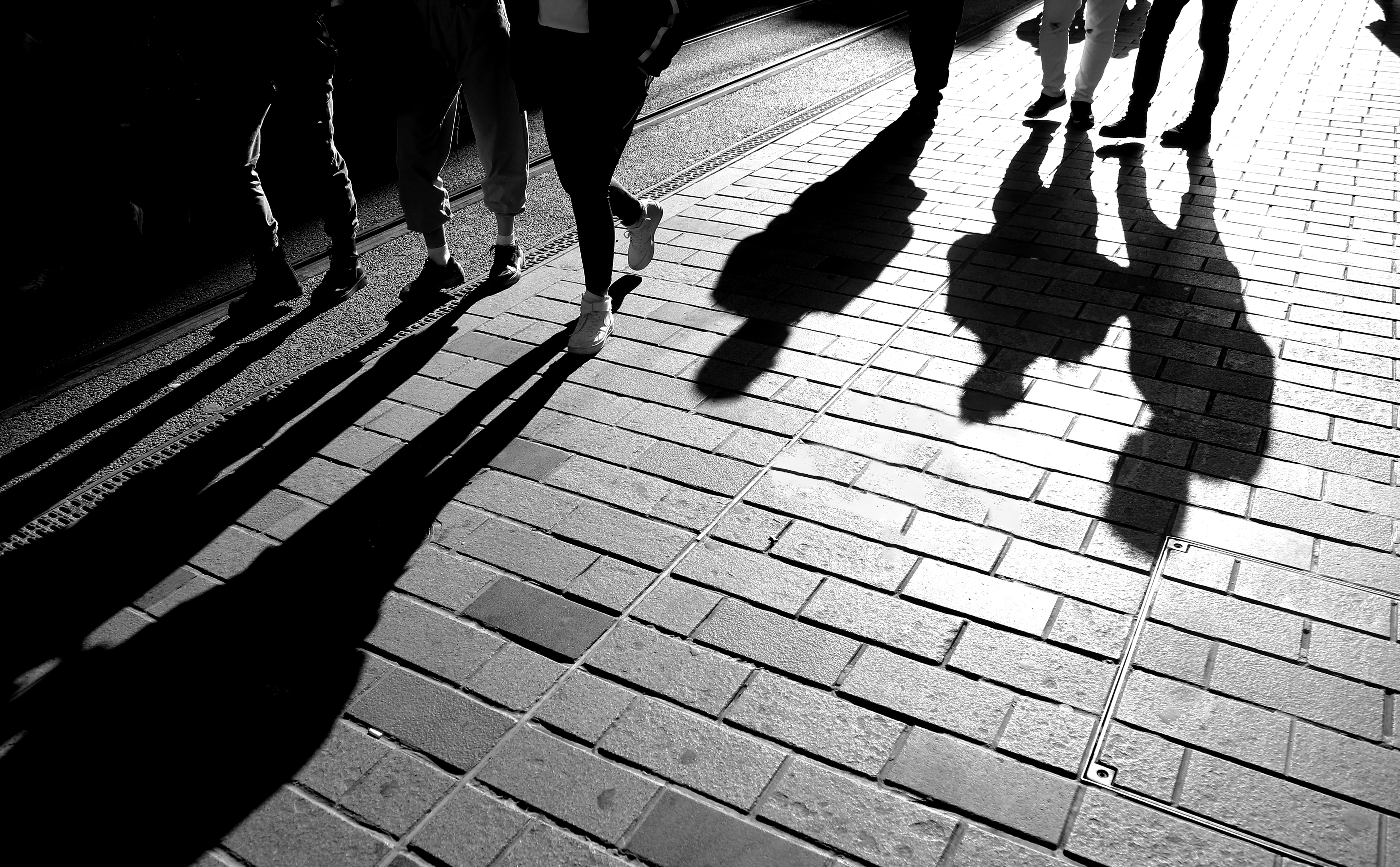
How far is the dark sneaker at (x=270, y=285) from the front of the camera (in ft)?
14.9

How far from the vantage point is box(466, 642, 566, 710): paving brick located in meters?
2.35

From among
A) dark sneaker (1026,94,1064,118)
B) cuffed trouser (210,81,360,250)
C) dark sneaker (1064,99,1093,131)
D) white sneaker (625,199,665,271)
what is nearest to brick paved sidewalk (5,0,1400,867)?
white sneaker (625,199,665,271)

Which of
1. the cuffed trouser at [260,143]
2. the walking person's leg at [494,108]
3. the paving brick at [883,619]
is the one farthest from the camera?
the cuffed trouser at [260,143]

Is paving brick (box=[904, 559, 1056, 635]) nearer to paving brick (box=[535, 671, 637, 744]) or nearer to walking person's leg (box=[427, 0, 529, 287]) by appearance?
paving brick (box=[535, 671, 637, 744])

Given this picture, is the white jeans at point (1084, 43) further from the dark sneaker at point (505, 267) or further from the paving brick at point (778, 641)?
the paving brick at point (778, 641)

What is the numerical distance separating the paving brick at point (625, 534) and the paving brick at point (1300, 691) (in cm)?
141

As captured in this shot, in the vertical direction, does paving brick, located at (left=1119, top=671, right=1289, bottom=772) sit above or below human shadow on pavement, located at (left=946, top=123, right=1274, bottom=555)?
below

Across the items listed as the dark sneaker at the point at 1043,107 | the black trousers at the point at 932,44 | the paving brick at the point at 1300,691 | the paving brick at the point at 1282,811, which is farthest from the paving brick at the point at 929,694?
the dark sneaker at the point at 1043,107

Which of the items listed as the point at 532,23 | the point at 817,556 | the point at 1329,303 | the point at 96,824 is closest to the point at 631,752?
the point at 817,556

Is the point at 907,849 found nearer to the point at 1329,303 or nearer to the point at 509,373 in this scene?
the point at 509,373

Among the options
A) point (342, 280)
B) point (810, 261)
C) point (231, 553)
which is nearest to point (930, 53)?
point (810, 261)

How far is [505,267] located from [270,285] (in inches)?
42.7

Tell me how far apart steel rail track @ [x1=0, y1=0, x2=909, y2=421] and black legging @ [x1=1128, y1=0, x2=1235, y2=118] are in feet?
10.2

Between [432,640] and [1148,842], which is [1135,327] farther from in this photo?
[432,640]
